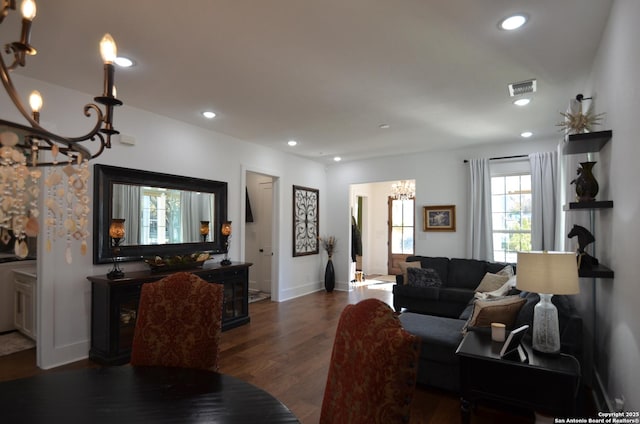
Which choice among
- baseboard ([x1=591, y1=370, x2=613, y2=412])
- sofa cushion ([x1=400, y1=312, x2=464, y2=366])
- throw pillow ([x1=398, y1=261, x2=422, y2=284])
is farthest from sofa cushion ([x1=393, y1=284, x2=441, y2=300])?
baseboard ([x1=591, y1=370, x2=613, y2=412])

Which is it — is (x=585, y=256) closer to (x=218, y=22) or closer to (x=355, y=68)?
(x=355, y=68)

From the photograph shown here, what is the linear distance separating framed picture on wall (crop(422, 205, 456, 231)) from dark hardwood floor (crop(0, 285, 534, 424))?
225 cm

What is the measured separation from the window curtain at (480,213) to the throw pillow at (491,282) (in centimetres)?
76

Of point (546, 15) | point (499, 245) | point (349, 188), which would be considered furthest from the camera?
point (349, 188)

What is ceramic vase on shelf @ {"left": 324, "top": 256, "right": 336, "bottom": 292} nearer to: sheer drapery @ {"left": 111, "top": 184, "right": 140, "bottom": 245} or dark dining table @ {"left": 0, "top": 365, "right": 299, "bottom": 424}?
sheer drapery @ {"left": 111, "top": 184, "right": 140, "bottom": 245}

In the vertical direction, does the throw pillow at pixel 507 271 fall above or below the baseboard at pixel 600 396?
above

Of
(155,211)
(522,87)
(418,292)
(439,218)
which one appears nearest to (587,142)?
(522,87)

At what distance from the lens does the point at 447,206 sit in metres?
6.13

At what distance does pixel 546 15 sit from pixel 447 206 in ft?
13.5

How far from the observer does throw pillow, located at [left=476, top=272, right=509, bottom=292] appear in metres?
4.76

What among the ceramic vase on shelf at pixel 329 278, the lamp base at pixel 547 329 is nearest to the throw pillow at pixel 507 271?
the lamp base at pixel 547 329

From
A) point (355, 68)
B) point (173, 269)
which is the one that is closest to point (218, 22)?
point (355, 68)

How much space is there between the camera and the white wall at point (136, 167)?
10.9ft

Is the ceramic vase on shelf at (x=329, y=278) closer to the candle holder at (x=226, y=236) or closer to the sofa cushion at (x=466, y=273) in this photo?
the sofa cushion at (x=466, y=273)
